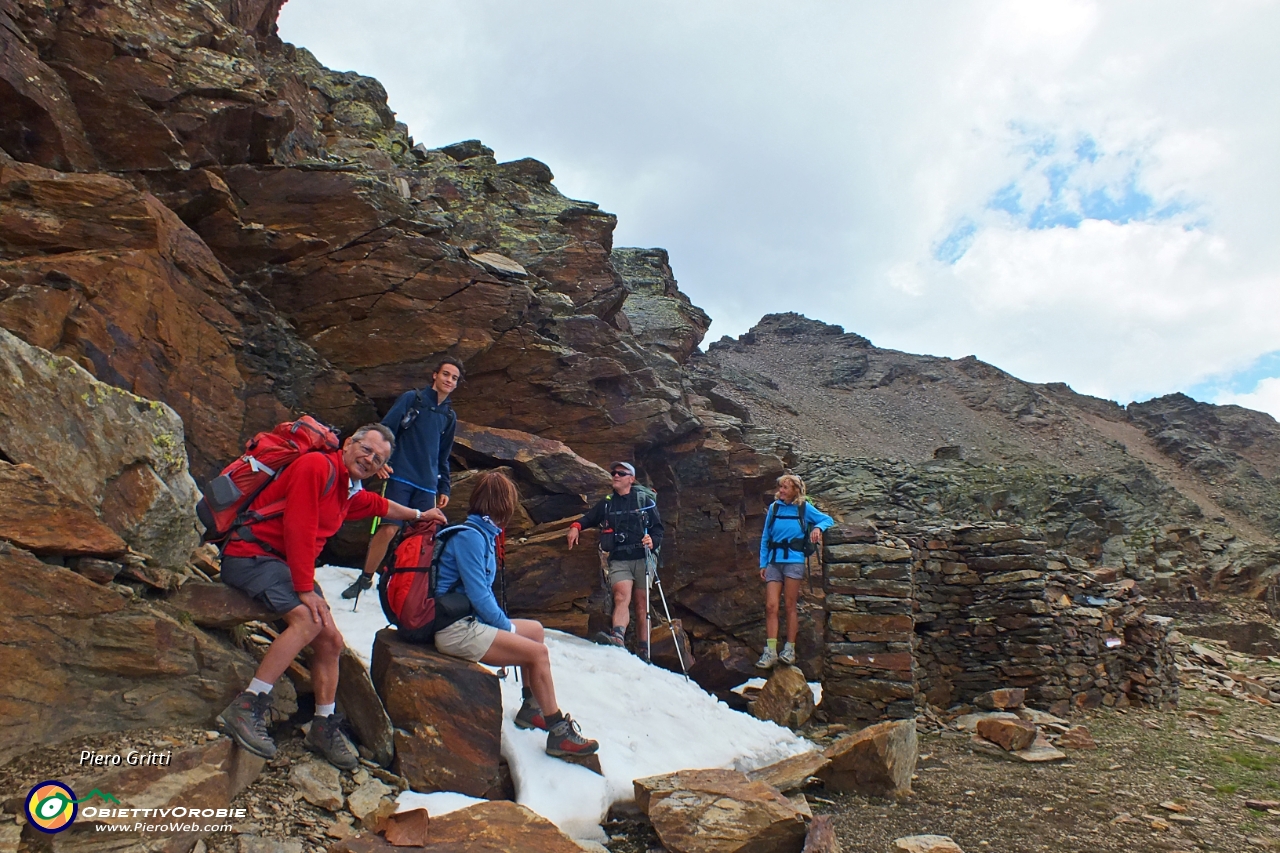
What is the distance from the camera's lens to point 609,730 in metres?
5.70

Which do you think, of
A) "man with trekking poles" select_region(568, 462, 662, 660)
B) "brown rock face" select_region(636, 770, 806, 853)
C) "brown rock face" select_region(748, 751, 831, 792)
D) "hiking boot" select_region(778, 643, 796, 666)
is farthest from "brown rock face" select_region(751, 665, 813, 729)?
"brown rock face" select_region(636, 770, 806, 853)

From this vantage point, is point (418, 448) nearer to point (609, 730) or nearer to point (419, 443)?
point (419, 443)

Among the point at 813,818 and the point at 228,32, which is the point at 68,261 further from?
the point at 813,818

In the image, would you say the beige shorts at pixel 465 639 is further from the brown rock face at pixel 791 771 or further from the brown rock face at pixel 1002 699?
the brown rock face at pixel 1002 699

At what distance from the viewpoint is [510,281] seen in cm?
1178

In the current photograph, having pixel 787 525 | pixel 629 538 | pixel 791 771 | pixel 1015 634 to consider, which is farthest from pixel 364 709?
pixel 1015 634

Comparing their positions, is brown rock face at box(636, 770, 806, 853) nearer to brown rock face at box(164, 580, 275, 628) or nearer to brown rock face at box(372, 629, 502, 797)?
brown rock face at box(372, 629, 502, 797)

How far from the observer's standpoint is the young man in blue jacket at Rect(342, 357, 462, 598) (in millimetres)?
7867

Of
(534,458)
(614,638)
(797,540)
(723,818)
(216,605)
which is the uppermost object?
(534,458)

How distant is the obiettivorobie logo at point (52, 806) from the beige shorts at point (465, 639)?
2.05m

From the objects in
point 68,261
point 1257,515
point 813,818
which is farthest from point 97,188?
point 1257,515

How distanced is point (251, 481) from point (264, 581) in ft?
2.12

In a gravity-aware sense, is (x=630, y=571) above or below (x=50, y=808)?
above

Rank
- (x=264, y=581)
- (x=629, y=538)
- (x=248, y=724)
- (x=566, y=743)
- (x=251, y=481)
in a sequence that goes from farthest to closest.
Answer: (x=629, y=538) → (x=566, y=743) → (x=251, y=481) → (x=264, y=581) → (x=248, y=724)
